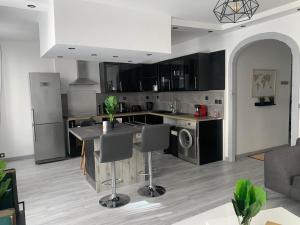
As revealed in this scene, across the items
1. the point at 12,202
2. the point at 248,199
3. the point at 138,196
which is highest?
the point at 248,199

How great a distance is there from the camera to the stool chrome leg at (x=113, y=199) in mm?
3109

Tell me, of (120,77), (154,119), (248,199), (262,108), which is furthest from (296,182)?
(120,77)

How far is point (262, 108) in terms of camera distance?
5215 mm

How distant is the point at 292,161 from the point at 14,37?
225 inches

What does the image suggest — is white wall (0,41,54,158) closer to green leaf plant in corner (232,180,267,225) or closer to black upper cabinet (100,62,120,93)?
black upper cabinet (100,62,120,93)

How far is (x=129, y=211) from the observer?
2.95 metres

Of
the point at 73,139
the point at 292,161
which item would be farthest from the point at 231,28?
the point at 73,139

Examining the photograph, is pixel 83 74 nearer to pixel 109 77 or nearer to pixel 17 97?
pixel 109 77

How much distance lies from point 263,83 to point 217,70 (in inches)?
46.8

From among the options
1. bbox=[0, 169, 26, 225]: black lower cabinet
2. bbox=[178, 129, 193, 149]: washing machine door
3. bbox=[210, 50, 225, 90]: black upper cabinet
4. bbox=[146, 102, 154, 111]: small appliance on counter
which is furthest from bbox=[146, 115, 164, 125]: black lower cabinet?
bbox=[0, 169, 26, 225]: black lower cabinet

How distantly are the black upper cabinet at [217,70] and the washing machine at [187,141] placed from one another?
995 millimetres

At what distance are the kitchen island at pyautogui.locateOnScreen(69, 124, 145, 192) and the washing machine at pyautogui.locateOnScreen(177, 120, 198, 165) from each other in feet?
4.09

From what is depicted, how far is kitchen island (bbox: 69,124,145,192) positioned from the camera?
350 centimetres

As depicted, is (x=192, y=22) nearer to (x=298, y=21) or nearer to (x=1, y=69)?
(x=298, y=21)
